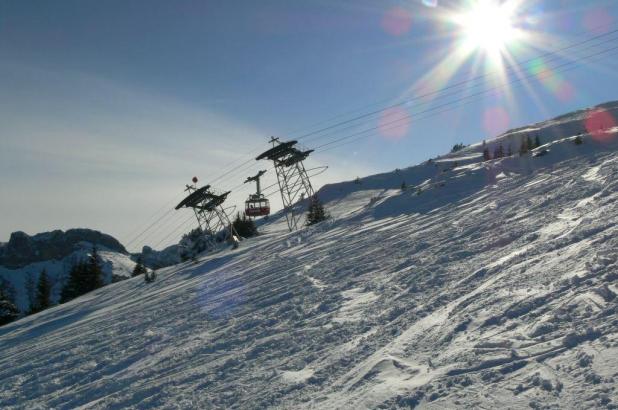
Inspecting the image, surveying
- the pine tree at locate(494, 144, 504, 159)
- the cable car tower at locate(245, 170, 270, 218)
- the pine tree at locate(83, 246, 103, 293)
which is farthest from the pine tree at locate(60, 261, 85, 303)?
the pine tree at locate(494, 144, 504, 159)

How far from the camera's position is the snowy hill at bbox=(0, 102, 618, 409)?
5312 millimetres

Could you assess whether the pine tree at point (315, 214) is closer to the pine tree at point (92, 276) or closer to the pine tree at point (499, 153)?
the pine tree at point (499, 153)

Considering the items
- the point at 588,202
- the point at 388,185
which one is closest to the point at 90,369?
the point at 588,202

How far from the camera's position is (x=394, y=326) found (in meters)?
7.55

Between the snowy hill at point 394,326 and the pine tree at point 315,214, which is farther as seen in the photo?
the pine tree at point 315,214

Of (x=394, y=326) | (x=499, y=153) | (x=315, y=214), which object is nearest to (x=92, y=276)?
(x=315, y=214)

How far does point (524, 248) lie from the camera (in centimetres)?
957

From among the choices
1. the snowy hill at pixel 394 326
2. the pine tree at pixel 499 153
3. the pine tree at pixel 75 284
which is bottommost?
the snowy hill at pixel 394 326

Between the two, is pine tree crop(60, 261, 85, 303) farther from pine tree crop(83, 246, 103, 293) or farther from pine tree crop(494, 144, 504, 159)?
pine tree crop(494, 144, 504, 159)

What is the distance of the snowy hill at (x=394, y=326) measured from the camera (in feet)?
17.4

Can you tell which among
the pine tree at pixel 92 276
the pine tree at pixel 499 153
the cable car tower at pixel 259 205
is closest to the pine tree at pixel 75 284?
the pine tree at pixel 92 276

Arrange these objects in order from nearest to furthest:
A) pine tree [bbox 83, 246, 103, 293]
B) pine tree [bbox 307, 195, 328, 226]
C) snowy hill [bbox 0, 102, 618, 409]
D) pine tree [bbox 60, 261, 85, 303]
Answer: snowy hill [bbox 0, 102, 618, 409] → pine tree [bbox 307, 195, 328, 226] → pine tree [bbox 83, 246, 103, 293] → pine tree [bbox 60, 261, 85, 303]

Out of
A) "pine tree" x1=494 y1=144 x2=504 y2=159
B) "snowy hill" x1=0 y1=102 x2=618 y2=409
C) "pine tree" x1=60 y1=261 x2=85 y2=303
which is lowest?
"snowy hill" x1=0 y1=102 x2=618 y2=409

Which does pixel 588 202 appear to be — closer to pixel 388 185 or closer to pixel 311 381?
pixel 311 381
